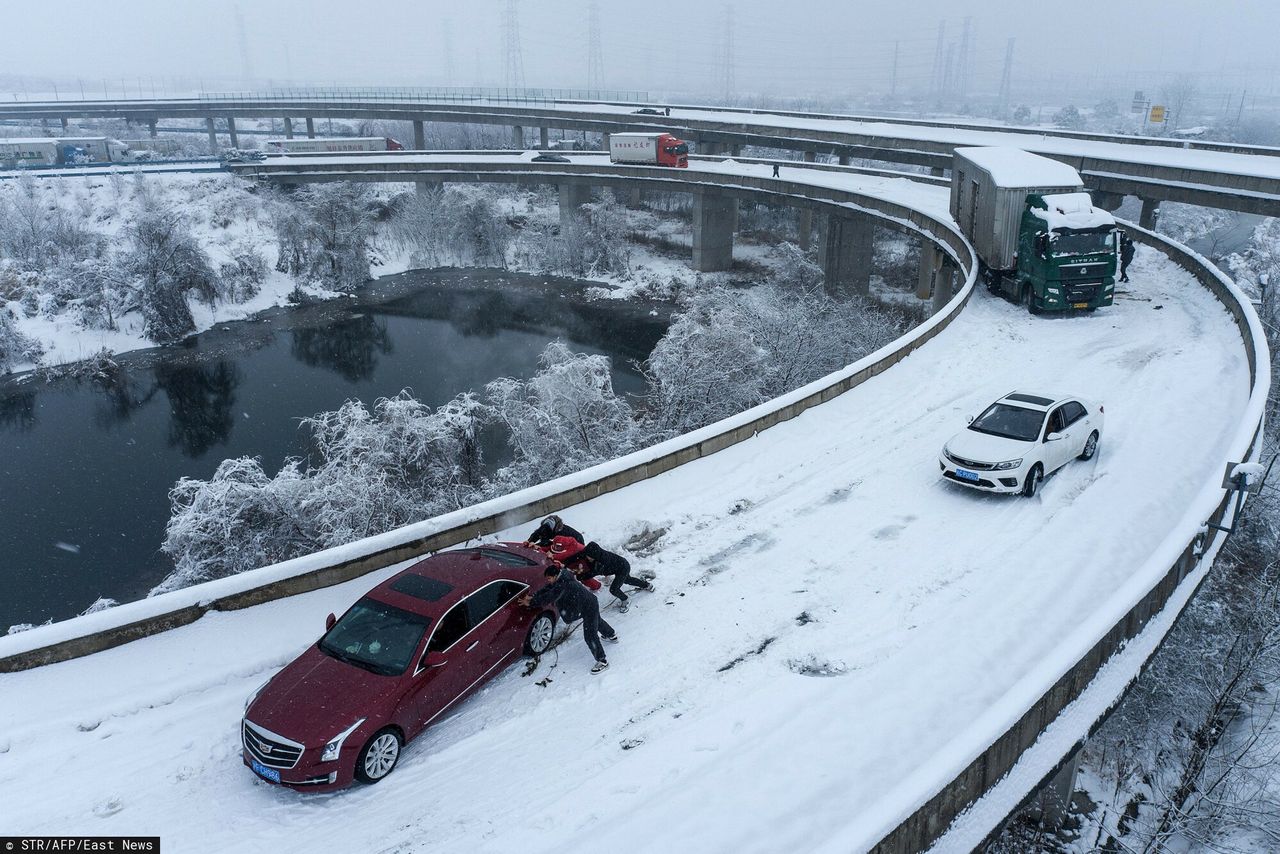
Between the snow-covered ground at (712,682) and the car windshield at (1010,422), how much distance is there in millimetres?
1077

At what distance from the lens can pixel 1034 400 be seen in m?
14.7

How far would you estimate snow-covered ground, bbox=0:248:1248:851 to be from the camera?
7984mm

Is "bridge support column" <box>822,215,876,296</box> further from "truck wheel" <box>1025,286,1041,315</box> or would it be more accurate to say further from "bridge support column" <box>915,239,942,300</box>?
"truck wheel" <box>1025,286,1041,315</box>

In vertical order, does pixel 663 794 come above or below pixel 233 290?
above

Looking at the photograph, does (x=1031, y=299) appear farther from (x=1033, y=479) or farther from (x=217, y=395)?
(x=217, y=395)

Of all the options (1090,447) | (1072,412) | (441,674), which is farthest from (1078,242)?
(441,674)

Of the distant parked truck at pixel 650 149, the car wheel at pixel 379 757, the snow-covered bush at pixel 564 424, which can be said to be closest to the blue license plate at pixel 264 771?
the car wheel at pixel 379 757

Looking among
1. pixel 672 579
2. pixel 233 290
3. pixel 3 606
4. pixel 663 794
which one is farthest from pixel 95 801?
pixel 233 290

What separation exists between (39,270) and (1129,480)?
181 ft

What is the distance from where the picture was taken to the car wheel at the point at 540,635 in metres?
10.1

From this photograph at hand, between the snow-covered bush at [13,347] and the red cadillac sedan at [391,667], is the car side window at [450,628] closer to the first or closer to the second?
the red cadillac sedan at [391,667]

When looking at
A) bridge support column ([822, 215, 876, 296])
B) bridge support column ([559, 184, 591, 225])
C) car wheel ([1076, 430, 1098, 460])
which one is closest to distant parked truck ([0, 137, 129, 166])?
bridge support column ([559, 184, 591, 225])

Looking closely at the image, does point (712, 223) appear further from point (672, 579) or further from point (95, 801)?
point (95, 801)

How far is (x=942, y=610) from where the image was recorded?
36.1 feet
